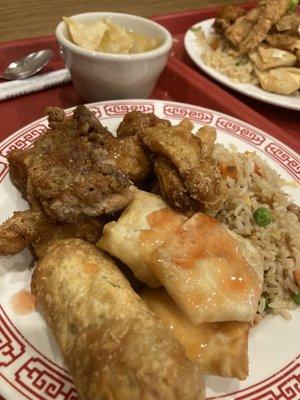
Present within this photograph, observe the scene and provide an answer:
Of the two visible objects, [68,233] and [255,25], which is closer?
[68,233]

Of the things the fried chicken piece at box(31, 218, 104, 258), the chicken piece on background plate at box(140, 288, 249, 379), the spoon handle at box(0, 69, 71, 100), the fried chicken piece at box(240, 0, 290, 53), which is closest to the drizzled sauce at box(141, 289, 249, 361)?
the chicken piece on background plate at box(140, 288, 249, 379)

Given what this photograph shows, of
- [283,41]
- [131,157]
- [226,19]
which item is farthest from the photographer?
[226,19]

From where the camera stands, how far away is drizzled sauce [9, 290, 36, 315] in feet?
5.91

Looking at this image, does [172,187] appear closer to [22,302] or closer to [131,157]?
[131,157]

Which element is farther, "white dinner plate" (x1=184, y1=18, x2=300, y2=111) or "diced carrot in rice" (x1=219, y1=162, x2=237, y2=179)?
"white dinner plate" (x1=184, y1=18, x2=300, y2=111)

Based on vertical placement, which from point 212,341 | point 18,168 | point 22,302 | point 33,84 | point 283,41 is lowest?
point 283,41

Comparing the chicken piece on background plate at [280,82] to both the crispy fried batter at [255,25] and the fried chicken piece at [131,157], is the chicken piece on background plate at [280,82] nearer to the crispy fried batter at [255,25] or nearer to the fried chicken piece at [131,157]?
the crispy fried batter at [255,25]

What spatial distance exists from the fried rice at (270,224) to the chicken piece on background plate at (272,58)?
1625 mm

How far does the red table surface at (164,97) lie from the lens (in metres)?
3.19

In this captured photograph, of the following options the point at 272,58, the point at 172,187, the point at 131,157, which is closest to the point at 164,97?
the point at 272,58

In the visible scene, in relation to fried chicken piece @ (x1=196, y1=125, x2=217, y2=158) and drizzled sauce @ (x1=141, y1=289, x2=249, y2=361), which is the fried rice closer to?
fried chicken piece @ (x1=196, y1=125, x2=217, y2=158)

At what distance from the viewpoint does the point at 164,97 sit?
12.3 feet

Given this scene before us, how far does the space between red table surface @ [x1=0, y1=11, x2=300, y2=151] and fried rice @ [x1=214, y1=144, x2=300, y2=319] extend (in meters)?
0.58

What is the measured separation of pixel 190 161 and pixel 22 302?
1.01 metres
